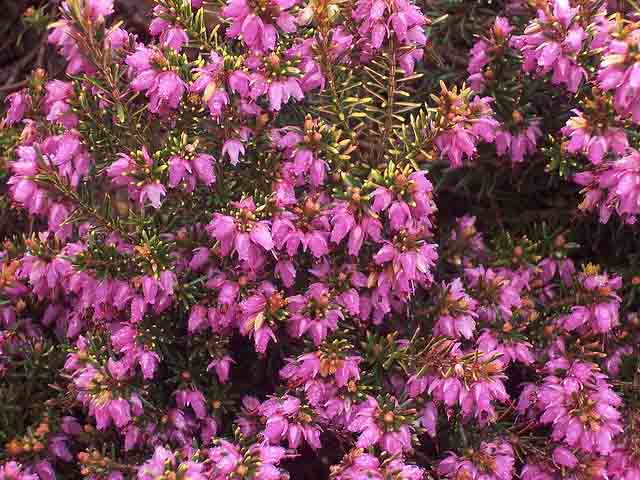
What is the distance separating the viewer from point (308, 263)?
8.63 feet

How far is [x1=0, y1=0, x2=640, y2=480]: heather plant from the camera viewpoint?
230 centimetres

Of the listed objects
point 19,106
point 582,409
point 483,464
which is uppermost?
point 19,106

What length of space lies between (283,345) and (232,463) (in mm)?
693

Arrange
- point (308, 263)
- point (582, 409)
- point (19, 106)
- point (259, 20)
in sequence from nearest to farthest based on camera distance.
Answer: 1. point (259, 20)
2. point (582, 409)
3. point (308, 263)
4. point (19, 106)

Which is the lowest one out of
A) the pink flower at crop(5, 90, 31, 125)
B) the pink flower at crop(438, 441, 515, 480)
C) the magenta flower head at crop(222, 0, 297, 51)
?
the pink flower at crop(438, 441, 515, 480)

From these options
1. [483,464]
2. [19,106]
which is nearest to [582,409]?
[483,464]

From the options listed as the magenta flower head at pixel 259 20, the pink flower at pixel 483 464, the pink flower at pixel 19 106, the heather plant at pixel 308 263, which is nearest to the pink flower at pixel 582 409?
the heather plant at pixel 308 263

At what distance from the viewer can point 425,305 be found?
8.83ft

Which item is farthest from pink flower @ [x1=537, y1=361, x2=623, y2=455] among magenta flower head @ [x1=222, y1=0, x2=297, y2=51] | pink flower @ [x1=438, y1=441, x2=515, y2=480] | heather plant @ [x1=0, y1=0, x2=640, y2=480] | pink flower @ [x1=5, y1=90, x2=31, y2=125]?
pink flower @ [x1=5, y1=90, x2=31, y2=125]

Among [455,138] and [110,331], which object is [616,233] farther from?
[110,331]

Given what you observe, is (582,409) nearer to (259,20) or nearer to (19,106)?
(259,20)

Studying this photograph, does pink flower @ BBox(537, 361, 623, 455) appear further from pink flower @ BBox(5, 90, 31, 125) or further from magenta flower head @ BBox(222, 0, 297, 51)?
pink flower @ BBox(5, 90, 31, 125)

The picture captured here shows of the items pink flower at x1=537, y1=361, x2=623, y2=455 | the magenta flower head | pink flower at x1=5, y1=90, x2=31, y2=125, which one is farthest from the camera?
pink flower at x1=5, y1=90, x2=31, y2=125

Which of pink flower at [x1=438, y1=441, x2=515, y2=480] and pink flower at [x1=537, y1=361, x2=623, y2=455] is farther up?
pink flower at [x1=537, y1=361, x2=623, y2=455]
